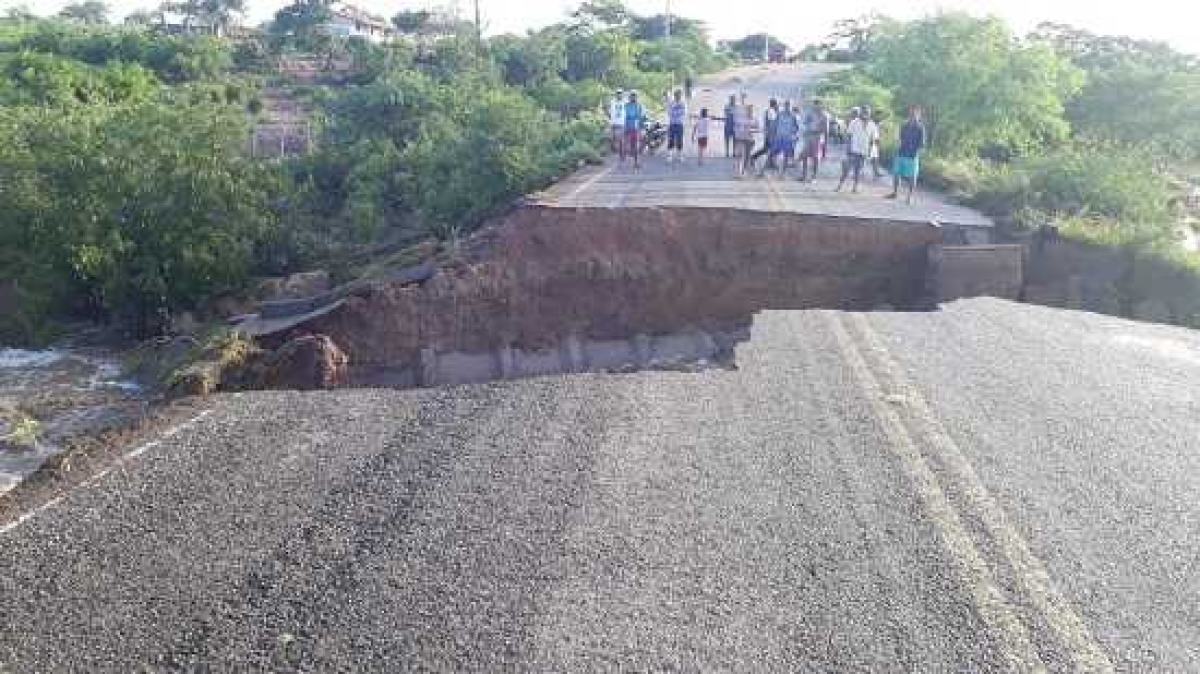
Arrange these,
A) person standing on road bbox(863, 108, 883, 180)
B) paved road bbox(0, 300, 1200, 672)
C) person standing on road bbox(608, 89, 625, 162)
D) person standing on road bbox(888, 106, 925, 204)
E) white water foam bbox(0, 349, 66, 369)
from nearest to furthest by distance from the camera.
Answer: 1. paved road bbox(0, 300, 1200, 672)
2. person standing on road bbox(888, 106, 925, 204)
3. white water foam bbox(0, 349, 66, 369)
4. person standing on road bbox(863, 108, 883, 180)
5. person standing on road bbox(608, 89, 625, 162)

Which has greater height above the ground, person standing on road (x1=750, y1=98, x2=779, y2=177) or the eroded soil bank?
person standing on road (x1=750, y1=98, x2=779, y2=177)

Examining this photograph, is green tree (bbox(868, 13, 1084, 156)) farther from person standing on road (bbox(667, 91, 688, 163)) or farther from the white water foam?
the white water foam

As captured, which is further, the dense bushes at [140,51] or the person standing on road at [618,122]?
the dense bushes at [140,51]

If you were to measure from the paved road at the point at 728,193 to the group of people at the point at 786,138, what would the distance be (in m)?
0.32

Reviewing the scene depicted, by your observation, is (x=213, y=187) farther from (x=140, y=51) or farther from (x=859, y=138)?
(x=140, y=51)

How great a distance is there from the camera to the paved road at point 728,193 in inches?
626

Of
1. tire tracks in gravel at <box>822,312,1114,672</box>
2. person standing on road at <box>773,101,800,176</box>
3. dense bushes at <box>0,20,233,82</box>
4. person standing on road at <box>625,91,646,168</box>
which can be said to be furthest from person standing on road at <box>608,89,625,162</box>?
dense bushes at <box>0,20,233,82</box>

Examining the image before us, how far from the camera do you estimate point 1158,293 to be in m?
14.4

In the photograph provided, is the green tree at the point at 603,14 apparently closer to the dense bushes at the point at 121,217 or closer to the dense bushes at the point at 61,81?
the dense bushes at the point at 61,81

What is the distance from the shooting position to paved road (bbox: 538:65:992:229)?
1591cm

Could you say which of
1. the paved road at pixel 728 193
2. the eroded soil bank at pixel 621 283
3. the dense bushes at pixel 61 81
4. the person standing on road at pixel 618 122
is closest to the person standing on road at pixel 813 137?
the paved road at pixel 728 193

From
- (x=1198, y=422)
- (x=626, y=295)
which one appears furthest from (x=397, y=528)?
(x=626, y=295)

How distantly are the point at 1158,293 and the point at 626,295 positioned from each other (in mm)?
6992

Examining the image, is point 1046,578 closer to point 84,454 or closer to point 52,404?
point 84,454
